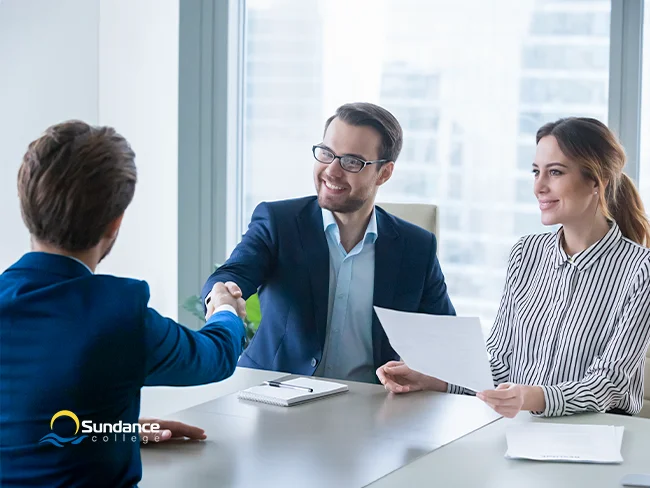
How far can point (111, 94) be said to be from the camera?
13.1 ft

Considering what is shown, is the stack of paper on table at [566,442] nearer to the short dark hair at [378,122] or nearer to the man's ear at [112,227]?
the man's ear at [112,227]

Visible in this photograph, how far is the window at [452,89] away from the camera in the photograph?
369 cm

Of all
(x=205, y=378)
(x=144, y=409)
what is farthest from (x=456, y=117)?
(x=205, y=378)

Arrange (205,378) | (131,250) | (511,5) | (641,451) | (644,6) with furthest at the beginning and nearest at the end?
(131,250)
(511,5)
(644,6)
(641,451)
(205,378)

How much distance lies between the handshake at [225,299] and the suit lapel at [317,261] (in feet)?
1.60

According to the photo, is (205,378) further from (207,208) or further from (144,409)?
(207,208)

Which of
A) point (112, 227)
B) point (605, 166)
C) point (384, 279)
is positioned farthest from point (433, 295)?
point (112, 227)

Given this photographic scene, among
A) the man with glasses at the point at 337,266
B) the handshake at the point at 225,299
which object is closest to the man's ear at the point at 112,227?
the handshake at the point at 225,299

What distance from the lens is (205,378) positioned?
1.43 meters

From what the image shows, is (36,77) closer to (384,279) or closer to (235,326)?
(384,279)

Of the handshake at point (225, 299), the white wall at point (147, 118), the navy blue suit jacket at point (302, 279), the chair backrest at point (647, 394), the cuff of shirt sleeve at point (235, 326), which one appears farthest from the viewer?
the white wall at point (147, 118)

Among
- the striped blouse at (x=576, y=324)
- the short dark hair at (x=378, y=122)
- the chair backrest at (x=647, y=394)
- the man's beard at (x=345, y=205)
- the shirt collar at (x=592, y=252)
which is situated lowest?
the chair backrest at (x=647, y=394)

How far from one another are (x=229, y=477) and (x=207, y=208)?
9.46 feet

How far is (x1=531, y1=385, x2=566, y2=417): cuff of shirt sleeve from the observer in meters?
1.87
